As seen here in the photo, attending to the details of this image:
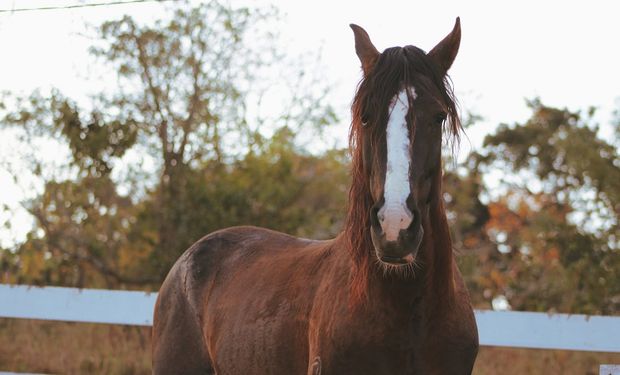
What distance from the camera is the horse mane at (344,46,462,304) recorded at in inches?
136

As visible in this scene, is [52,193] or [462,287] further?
[52,193]

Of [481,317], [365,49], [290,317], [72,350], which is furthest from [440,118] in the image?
[72,350]

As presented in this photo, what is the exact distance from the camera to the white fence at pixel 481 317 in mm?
6203

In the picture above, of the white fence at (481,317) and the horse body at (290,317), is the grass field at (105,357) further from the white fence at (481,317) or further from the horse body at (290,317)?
the horse body at (290,317)

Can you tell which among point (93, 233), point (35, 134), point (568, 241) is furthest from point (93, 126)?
point (568, 241)

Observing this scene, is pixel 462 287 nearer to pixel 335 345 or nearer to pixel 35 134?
pixel 335 345

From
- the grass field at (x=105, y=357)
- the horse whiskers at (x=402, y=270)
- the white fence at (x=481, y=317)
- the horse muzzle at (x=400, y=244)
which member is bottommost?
the grass field at (x=105, y=357)

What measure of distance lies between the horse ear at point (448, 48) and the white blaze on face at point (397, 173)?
355 mm

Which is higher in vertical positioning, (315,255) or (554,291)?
(315,255)

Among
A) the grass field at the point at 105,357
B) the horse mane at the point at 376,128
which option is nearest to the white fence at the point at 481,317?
the grass field at the point at 105,357

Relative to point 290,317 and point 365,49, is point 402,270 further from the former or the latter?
point 365,49

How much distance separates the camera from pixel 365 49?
12.5 ft

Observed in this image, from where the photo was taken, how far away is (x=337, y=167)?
17062 millimetres

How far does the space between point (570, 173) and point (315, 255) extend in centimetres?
1782
